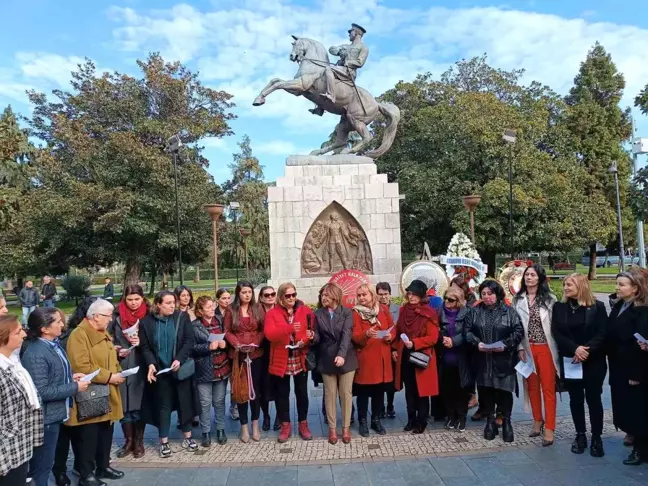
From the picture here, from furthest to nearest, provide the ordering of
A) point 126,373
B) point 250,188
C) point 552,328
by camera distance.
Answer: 1. point 250,188
2. point 552,328
3. point 126,373

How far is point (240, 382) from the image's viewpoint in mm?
5227

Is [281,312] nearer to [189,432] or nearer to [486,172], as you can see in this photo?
[189,432]

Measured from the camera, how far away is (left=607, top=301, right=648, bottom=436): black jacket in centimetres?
435

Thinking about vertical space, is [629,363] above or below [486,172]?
below

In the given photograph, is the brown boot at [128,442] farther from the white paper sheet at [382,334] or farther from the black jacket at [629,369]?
the black jacket at [629,369]

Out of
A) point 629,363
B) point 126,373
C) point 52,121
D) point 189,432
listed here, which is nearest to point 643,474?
point 629,363

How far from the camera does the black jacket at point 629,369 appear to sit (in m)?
4.35

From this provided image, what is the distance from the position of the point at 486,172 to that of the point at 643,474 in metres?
23.5

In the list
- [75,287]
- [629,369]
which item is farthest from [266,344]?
[75,287]

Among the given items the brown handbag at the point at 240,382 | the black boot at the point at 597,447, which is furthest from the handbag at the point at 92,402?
the black boot at the point at 597,447

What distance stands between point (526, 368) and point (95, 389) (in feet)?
13.3

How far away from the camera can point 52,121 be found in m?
28.6

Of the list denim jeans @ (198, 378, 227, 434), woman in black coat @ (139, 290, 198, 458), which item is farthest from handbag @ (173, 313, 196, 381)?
denim jeans @ (198, 378, 227, 434)

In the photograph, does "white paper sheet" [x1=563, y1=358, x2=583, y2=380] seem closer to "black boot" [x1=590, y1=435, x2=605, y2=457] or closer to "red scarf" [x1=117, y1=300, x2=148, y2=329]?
"black boot" [x1=590, y1=435, x2=605, y2=457]
